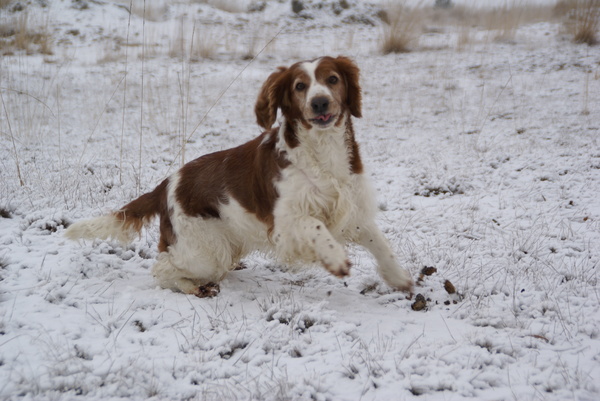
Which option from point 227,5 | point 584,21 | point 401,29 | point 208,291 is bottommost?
point 208,291

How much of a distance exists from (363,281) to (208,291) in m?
1.05

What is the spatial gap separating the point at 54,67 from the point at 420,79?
8154 millimetres

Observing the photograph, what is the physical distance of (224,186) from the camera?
2.91 m

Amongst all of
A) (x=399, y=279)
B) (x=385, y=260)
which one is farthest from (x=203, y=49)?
(x=399, y=279)

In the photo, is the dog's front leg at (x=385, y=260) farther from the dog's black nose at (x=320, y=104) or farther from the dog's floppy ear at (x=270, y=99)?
the dog's floppy ear at (x=270, y=99)

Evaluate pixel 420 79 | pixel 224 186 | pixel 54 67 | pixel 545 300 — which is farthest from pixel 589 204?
pixel 54 67

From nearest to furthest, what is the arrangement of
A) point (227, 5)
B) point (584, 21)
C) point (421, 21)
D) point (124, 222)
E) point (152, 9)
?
point (124, 222) → point (584, 21) → point (421, 21) → point (152, 9) → point (227, 5)

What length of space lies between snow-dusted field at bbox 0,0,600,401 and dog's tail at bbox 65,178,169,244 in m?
0.20

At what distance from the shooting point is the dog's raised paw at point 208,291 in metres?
2.78

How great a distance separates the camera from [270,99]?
110 inches

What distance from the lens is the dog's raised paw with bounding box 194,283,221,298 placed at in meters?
2.78

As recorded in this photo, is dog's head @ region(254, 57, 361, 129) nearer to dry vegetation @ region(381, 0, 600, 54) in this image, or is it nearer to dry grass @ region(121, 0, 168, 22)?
dry vegetation @ region(381, 0, 600, 54)

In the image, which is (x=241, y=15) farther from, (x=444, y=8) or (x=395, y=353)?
(x=395, y=353)

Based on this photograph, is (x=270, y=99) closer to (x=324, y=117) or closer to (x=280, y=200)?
(x=324, y=117)
